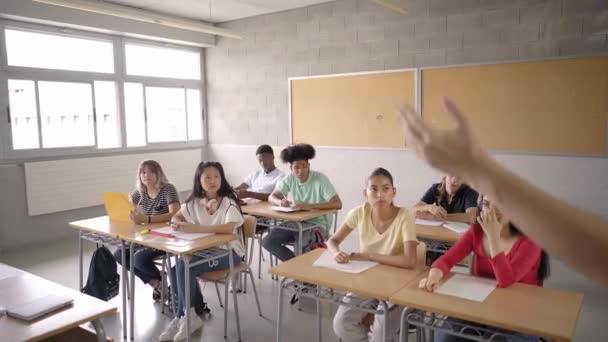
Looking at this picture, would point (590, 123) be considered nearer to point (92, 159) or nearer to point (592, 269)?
point (592, 269)

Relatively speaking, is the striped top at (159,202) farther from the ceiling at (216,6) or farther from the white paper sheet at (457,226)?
the ceiling at (216,6)

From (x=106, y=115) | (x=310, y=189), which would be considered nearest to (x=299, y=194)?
(x=310, y=189)

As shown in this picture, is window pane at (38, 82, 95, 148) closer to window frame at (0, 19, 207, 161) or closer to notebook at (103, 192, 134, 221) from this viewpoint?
window frame at (0, 19, 207, 161)

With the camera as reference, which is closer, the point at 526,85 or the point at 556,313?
A: the point at 556,313

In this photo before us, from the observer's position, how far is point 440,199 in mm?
3496

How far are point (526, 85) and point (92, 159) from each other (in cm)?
509

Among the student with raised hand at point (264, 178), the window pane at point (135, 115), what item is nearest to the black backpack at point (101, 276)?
the student with raised hand at point (264, 178)

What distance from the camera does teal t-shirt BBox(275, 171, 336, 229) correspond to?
154 inches

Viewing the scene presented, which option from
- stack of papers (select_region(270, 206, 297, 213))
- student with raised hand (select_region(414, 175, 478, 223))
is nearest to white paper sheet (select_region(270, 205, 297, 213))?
stack of papers (select_region(270, 206, 297, 213))

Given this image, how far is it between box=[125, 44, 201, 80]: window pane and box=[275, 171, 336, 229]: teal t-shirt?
339cm

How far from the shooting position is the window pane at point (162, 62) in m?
6.33

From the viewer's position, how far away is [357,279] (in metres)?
2.12

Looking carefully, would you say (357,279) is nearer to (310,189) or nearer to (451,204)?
(451,204)

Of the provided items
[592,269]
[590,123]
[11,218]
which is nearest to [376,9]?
[590,123]
